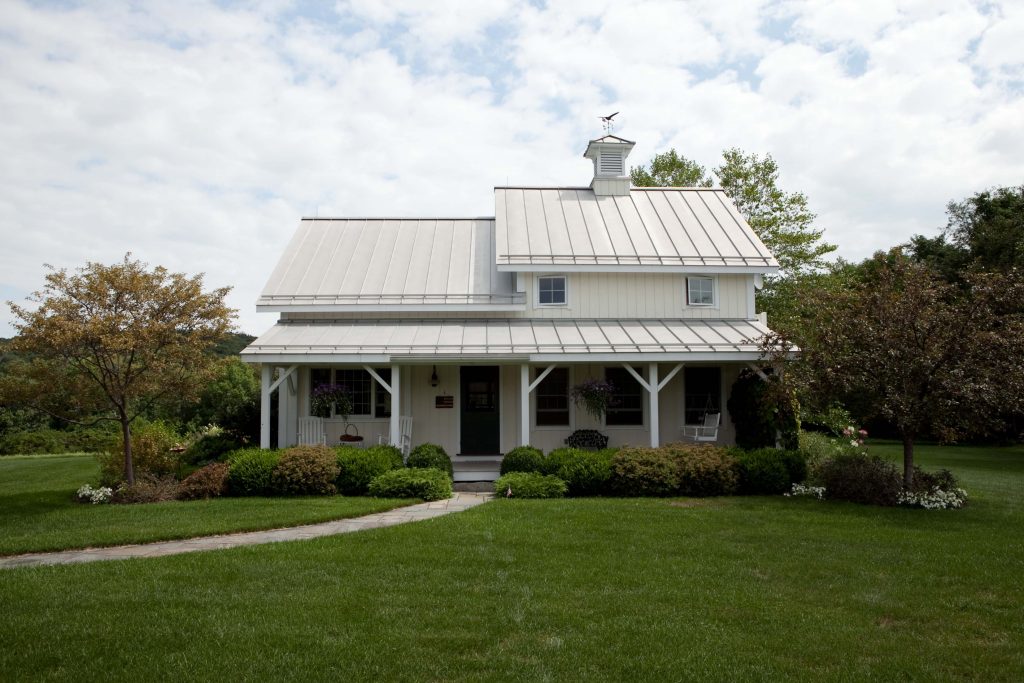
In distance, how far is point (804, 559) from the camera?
837 centimetres

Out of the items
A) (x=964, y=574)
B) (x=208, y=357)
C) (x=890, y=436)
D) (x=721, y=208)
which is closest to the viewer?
(x=964, y=574)

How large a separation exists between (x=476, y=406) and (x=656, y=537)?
761 centimetres

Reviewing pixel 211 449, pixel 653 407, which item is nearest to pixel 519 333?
pixel 653 407

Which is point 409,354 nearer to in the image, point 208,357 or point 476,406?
point 476,406

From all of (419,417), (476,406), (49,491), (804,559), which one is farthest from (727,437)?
(49,491)

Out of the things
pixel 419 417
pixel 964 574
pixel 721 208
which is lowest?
pixel 964 574

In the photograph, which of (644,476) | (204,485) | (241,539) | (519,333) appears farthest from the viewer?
(519,333)

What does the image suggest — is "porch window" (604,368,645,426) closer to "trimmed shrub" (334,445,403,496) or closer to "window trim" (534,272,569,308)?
"window trim" (534,272,569,308)

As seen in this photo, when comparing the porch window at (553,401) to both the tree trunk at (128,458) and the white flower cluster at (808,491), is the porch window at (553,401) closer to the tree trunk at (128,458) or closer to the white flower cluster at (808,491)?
the white flower cluster at (808,491)

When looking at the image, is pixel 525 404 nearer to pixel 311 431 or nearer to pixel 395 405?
pixel 395 405

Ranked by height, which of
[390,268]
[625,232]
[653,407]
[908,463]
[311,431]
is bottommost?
[908,463]

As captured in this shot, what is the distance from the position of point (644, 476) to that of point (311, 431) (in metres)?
7.24

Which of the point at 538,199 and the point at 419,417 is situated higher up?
the point at 538,199

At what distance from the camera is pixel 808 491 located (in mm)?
13039
